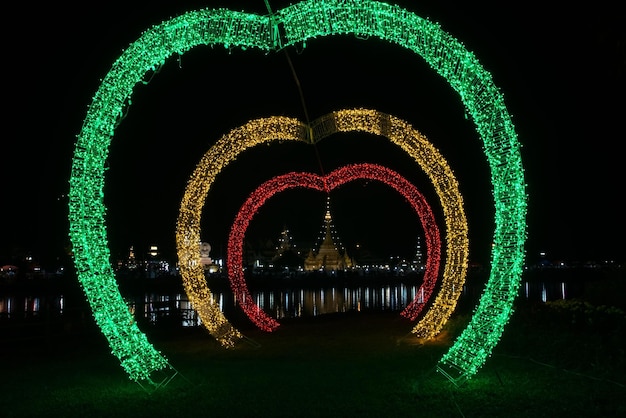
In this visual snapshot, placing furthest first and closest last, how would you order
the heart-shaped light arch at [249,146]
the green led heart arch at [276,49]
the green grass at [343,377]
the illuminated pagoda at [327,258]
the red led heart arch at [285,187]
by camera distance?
the illuminated pagoda at [327,258], the red led heart arch at [285,187], the heart-shaped light arch at [249,146], the green led heart arch at [276,49], the green grass at [343,377]

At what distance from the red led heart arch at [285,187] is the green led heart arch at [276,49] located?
21.8ft

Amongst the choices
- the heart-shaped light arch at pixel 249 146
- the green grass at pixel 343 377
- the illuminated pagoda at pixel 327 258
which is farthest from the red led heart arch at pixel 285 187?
the illuminated pagoda at pixel 327 258

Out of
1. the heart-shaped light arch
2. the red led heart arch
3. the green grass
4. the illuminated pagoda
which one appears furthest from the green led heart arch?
the illuminated pagoda

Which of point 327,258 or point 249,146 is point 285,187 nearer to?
point 249,146

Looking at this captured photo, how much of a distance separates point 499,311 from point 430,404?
167 cm

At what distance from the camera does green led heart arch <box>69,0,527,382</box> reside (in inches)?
320

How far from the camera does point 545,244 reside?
65750 mm

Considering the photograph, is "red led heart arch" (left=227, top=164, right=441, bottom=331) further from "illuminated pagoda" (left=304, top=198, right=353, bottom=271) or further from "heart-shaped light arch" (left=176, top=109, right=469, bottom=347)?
"illuminated pagoda" (left=304, top=198, right=353, bottom=271)

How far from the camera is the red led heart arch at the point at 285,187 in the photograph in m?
15.1

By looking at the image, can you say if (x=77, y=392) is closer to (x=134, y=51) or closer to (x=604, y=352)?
(x=134, y=51)

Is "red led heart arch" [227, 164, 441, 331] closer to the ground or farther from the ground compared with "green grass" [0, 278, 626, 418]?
farther from the ground

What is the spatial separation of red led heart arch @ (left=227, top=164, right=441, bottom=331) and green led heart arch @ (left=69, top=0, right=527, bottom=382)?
6639 millimetres

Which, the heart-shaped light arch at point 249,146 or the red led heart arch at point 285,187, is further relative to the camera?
the red led heart arch at point 285,187

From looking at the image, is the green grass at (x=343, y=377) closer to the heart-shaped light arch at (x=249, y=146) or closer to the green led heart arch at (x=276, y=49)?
the green led heart arch at (x=276, y=49)
